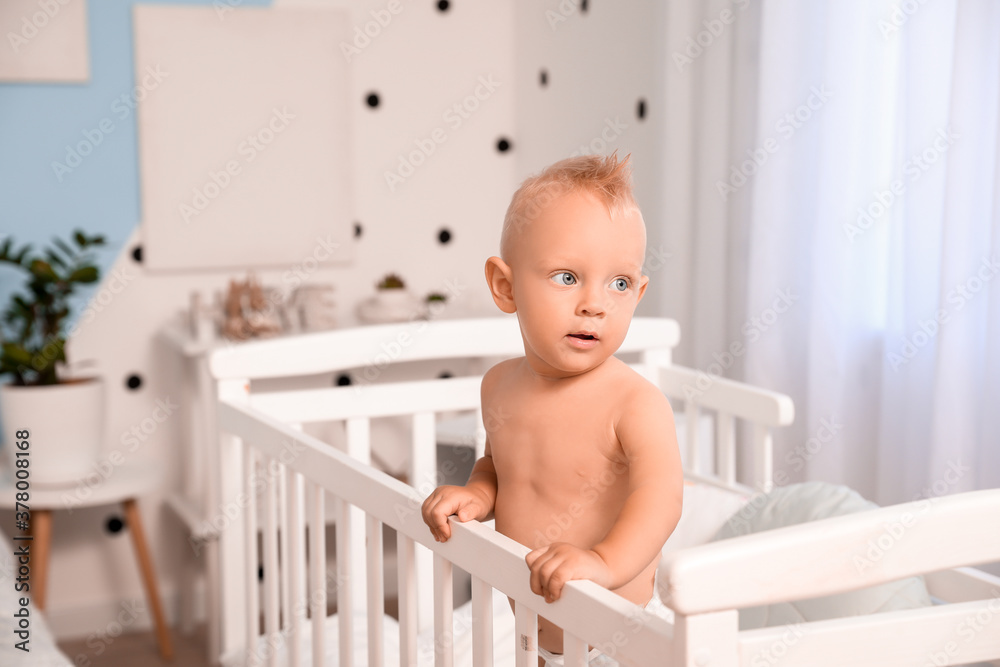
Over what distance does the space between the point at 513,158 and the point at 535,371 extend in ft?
6.54

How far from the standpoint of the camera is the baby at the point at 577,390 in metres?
0.71

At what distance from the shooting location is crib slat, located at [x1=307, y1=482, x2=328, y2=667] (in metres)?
0.98

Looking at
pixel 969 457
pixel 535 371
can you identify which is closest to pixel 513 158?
pixel 969 457

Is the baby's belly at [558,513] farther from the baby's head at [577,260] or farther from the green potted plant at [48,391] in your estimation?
the green potted plant at [48,391]

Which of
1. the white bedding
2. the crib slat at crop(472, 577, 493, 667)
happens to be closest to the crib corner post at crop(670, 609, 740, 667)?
the crib slat at crop(472, 577, 493, 667)

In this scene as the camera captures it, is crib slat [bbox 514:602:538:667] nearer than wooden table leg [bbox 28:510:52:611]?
Yes

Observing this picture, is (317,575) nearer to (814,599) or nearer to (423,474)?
(423,474)

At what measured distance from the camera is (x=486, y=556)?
0.69 metres

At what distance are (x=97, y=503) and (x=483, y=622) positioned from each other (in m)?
1.60

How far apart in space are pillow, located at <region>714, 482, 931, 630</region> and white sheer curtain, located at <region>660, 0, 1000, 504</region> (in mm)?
356

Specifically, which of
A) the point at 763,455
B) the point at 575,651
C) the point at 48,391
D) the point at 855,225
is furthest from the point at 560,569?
the point at 48,391

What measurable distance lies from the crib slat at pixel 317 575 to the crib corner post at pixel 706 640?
556 mm

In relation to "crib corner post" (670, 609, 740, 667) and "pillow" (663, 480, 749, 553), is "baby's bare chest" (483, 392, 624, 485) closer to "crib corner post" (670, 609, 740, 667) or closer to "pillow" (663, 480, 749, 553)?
"crib corner post" (670, 609, 740, 667)

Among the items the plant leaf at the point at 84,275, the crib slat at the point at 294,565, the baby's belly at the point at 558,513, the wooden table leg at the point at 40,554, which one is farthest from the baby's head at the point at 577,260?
the wooden table leg at the point at 40,554
